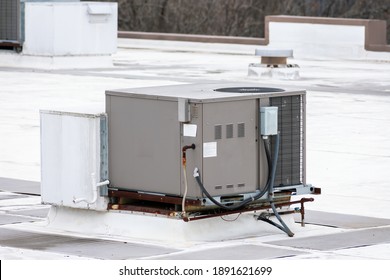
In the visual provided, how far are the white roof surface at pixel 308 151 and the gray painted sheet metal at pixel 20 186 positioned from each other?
0.05ft

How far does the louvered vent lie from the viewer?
11.4 metres

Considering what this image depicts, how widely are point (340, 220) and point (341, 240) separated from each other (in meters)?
1.16

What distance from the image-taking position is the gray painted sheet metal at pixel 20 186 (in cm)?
1414

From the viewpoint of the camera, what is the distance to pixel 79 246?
35.5 feet

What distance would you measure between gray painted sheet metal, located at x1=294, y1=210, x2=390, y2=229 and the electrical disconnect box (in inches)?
31.8

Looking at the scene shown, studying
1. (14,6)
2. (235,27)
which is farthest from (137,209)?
(235,27)

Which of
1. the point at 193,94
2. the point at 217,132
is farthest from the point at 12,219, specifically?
the point at 217,132

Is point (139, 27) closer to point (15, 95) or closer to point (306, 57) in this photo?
point (306, 57)

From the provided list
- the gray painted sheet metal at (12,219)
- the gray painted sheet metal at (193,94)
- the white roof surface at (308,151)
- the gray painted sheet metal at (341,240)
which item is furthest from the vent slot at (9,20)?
the gray painted sheet metal at (341,240)

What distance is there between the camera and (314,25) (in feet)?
130

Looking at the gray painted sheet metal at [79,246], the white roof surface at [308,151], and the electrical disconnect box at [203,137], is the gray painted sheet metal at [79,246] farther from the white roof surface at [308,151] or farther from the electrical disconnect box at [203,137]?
the electrical disconnect box at [203,137]

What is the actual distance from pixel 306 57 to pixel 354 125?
61.7ft

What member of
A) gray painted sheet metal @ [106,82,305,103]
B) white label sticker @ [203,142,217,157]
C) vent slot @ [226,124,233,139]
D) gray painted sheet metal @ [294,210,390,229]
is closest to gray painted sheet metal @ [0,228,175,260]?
white label sticker @ [203,142,217,157]

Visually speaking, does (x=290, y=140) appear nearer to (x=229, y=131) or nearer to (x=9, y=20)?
(x=229, y=131)
